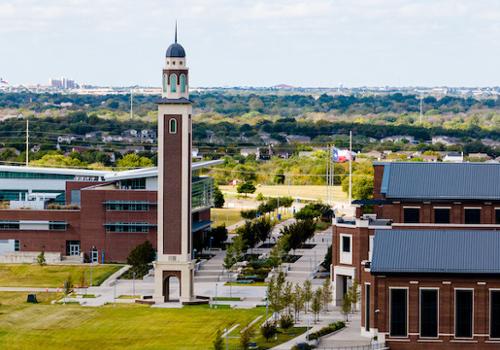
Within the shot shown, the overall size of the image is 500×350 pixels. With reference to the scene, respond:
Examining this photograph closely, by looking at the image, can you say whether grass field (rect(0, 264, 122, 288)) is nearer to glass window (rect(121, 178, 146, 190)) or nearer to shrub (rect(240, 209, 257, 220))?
glass window (rect(121, 178, 146, 190))

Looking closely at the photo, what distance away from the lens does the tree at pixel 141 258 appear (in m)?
124

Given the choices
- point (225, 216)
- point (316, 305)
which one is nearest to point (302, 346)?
point (316, 305)

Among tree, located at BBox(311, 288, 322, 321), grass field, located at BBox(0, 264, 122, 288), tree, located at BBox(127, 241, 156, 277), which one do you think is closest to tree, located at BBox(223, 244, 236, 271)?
tree, located at BBox(127, 241, 156, 277)

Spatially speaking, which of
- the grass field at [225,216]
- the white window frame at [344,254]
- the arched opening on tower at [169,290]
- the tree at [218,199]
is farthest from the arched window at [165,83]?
the tree at [218,199]

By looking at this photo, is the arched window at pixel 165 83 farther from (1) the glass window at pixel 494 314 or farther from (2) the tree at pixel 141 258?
(1) the glass window at pixel 494 314

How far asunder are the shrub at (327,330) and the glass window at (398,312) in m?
4.89

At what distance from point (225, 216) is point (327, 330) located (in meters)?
81.6

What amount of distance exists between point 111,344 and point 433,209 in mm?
22643

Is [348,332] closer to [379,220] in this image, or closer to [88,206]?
[379,220]

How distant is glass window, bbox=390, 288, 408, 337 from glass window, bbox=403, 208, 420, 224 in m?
17.6

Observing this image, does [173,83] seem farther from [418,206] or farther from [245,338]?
[245,338]

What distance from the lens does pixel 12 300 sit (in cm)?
11300

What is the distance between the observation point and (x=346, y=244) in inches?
4240

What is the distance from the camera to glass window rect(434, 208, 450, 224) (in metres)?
104
